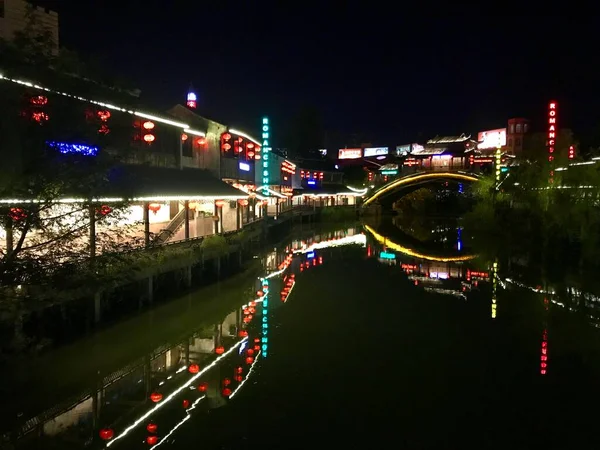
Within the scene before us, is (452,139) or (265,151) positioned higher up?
(452,139)

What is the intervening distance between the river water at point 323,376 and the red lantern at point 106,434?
0.06 feet

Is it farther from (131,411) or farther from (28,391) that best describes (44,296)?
(131,411)

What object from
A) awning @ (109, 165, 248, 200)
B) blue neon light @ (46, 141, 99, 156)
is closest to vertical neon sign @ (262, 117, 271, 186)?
awning @ (109, 165, 248, 200)

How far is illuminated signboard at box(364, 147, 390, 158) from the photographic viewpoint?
108 meters

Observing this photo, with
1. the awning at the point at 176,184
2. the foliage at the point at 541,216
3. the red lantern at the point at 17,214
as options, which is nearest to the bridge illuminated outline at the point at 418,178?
the foliage at the point at 541,216

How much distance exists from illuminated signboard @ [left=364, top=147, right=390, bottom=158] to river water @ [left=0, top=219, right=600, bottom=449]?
88.8 m

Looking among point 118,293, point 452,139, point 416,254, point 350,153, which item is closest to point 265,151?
point 416,254

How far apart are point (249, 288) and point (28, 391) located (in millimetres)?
12017

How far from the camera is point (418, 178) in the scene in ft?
212

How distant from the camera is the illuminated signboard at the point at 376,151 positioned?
108m

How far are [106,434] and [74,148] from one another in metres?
5.16

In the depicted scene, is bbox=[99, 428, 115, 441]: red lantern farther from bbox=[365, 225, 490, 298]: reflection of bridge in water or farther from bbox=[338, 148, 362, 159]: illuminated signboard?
bbox=[338, 148, 362, 159]: illuminated signboard

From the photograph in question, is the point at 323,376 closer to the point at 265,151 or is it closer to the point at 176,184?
the point at 176,184

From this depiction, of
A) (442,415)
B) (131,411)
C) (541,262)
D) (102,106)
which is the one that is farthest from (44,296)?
(541,262)
